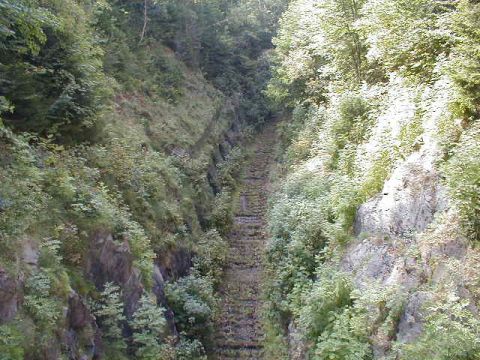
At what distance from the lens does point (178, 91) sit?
2378 cm

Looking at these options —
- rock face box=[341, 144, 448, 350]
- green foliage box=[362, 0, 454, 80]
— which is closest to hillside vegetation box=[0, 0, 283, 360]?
rock face box=[341, 144, 448, 350]

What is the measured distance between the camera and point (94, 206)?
9.38 meters

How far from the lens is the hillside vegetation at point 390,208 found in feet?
20.8

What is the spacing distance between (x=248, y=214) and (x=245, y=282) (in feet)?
17.5

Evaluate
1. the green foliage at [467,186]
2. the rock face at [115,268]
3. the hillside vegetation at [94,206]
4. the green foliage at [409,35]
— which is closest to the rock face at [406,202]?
the green foliage at [467,186]

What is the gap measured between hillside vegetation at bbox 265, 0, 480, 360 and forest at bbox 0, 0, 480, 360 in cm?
4

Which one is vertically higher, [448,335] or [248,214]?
[248,214]

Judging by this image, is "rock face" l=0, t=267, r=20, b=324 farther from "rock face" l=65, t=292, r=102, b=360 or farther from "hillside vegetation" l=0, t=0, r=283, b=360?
"rock face" l=65, t=292, r=102, b=360

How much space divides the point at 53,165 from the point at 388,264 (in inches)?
297

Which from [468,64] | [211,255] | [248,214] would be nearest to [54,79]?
[211,255]

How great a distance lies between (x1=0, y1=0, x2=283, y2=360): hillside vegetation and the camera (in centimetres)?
727

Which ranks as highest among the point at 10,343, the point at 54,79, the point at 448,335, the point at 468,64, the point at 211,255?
the point at 54,79

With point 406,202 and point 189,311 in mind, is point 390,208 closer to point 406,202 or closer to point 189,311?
point 406,202

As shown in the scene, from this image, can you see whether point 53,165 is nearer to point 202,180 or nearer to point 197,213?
point 197,213
